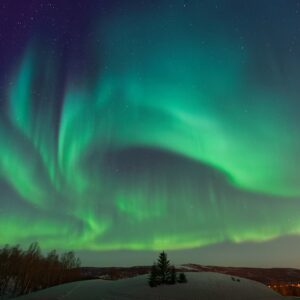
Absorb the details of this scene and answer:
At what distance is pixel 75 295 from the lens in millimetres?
61000

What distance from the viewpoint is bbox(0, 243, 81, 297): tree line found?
3664 inches

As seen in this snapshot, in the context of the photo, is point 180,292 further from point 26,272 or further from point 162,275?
point 26,272

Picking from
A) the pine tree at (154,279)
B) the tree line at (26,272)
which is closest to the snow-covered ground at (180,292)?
the pine tree at (154,279)

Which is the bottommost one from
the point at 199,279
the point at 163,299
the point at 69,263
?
the point at 163,299

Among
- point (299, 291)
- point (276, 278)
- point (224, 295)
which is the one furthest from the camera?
point (276, 278)

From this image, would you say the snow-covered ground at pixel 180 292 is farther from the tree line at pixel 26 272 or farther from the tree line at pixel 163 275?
the tree line at pixel 26 272

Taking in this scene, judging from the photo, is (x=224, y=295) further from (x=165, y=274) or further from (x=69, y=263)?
(x=69, y=263)

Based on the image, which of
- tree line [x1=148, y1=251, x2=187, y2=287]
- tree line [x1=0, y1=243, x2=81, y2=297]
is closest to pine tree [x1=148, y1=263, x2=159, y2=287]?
tree line [x1=148, y1=251, x2=187, y2=287]

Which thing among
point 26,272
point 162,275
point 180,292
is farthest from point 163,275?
point 26,272

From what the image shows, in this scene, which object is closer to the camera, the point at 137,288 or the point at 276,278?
the point at 137,288

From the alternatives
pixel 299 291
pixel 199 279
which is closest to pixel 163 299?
pixel 199 279

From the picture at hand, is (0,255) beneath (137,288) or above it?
above

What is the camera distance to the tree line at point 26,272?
93062mm

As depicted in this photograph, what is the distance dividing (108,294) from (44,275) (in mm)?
49457
